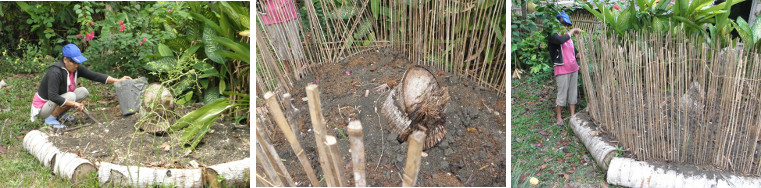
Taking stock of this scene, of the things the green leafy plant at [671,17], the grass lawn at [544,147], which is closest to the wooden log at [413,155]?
the grass lawn at [544,147]

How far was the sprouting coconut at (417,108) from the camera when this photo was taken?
2.38m

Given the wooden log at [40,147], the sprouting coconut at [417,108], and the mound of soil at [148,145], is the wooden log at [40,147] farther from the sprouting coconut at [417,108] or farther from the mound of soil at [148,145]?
the sprouting coconut at [417,108]

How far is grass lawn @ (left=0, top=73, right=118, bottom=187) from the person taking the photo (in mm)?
3198

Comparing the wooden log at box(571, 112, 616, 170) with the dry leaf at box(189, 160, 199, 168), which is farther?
the wooden log at box(571, 112, 616, 170)

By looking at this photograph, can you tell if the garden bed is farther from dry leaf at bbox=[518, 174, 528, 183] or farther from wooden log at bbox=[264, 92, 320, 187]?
dry leaf at bbox=[518, 174, 528, 183]

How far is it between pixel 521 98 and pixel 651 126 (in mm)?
1501

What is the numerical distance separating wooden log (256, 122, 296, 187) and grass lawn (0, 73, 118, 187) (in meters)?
1.60

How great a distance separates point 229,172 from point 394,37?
116 cm

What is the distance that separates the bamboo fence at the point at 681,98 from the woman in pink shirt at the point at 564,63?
0.23 m

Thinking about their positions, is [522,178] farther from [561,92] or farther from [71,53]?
[71,53]

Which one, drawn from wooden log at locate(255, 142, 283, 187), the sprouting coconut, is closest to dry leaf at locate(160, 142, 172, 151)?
the sprouting coconut

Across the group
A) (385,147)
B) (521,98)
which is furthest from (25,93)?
(521,98)

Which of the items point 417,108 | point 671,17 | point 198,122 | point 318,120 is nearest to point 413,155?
point 318,120

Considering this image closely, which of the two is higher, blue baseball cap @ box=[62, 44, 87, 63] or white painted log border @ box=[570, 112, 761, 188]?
blue baseball cap @ box=[62, 44, 87, 63]
